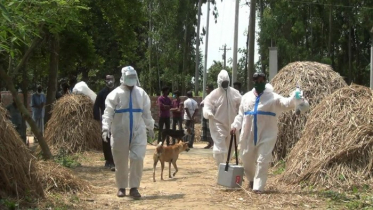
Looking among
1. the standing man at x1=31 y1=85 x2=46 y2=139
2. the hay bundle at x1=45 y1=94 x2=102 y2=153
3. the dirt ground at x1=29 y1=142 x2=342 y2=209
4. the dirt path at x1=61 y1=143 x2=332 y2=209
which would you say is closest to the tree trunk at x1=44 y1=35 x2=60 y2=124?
the hay bundle at x1=45 y1=94 x2=102 y2=153

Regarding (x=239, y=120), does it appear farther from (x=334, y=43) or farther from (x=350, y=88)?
(x=334, y=43)

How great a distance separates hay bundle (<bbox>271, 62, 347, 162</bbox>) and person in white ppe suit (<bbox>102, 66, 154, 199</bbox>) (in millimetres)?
4313

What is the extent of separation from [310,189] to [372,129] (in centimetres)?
133

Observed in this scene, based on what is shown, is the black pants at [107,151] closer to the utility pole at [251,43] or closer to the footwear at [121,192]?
the footwear at [121,192]

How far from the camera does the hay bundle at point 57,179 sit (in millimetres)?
8914

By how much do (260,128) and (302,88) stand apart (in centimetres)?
367

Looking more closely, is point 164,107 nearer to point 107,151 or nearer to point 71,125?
point 71,125

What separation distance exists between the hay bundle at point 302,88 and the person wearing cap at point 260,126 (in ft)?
10.4

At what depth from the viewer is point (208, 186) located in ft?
33.4

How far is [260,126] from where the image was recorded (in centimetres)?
937

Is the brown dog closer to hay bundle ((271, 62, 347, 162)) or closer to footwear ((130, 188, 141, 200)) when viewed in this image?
footwear ((130, 188, 141, 200))

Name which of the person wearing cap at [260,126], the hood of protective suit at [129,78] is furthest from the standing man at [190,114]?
the hood of protective suit at [129,78]

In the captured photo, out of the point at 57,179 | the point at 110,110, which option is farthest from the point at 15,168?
the point at 110,110

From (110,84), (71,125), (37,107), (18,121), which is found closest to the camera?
(110,84)
